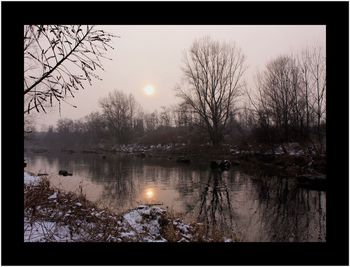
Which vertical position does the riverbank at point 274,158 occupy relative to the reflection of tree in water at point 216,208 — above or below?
above

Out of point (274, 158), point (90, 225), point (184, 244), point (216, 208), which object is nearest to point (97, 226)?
point (90, 225)

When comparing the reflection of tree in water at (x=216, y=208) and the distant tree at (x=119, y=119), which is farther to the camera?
the distant tree at (x=119, y=119)

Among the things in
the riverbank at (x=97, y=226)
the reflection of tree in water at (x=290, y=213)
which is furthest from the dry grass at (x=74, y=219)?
the reflection of tree in water at (x=290, y=213)

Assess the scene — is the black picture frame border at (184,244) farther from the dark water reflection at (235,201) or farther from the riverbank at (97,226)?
the dark water reflection at (235,201)

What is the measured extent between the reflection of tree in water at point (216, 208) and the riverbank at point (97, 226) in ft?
1.62

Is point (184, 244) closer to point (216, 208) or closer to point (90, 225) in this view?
point (90, 225)

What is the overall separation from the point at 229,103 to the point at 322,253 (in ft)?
83.3

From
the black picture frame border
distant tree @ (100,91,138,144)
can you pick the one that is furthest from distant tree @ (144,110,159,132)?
the black picture frame border

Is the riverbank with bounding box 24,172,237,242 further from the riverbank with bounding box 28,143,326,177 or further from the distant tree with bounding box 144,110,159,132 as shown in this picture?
the distant tree with bounding box 144,110,159,132

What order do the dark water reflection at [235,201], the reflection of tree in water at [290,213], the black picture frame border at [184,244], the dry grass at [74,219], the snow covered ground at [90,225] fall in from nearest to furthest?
the black picture frame border at [184,244]
the snow covered ground at [90,225]
the dry grass at [74,219]
the reflection of tree in water at [290,213]
the dark water reflection at [235,201]

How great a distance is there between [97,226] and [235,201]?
5.51 metres

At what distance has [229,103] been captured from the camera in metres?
26.9

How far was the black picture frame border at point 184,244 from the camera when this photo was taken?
2.15m

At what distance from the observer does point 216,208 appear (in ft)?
28.1
